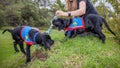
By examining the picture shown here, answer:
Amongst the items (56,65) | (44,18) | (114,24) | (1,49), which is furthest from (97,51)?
(44,18)

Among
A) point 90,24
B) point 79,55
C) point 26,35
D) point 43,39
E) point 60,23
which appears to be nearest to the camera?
point 43,39

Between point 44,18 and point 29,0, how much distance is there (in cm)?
226

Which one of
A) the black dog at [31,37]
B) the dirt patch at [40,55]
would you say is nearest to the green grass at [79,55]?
the dirt patch at [40,55]

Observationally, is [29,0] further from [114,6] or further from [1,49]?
[114,6]

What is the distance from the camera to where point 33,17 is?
20.8 meters

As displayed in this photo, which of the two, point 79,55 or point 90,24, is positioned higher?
point 90,24

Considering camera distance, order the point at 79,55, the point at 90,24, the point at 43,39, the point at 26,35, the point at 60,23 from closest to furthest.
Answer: the point at 43,39 < the point at 79,55 < the point at 26,35 < the point at 60,23 < the point at 90,24

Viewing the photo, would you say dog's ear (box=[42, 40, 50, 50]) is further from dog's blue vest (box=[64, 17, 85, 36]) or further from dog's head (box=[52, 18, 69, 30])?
dog's blue vest (box=[64, 17, 85, 36])

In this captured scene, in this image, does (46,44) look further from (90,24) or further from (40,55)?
(90,24)

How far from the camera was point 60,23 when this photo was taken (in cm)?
503

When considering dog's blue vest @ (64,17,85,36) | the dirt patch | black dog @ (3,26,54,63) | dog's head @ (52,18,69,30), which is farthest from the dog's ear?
dog's blue vest @ (64,17,85,36)

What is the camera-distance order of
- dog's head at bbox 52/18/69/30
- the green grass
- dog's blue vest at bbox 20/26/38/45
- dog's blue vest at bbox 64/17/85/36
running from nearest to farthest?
the green grass < dog's blue vest at bbox 20/26/38/45 < dog's head at bbox 52/18/69/30 < dog's blue vest at bbox 64/17/85/36

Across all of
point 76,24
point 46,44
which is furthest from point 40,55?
point 76,24

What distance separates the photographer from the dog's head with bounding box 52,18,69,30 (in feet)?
16.4
